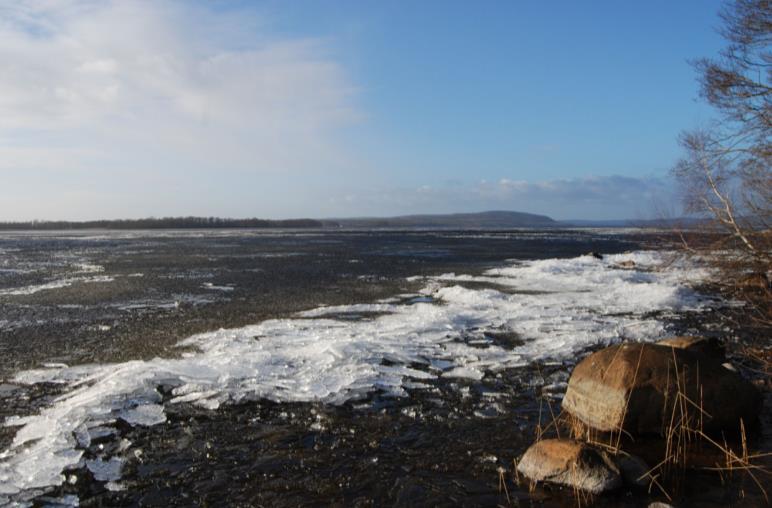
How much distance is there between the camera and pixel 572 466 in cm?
650

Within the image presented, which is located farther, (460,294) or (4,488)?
(460,294)

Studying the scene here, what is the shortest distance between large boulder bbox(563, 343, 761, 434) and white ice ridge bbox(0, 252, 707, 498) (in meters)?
3.05

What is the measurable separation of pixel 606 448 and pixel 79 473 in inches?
257

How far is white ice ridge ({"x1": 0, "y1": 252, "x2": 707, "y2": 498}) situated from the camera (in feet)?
27.3

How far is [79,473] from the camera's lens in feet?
22.5

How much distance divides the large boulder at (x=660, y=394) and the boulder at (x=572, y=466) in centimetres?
137

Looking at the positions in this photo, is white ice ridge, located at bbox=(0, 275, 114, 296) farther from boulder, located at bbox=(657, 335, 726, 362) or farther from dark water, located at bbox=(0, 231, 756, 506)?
boulder, located at bbox=(657, 335, 726, 362)

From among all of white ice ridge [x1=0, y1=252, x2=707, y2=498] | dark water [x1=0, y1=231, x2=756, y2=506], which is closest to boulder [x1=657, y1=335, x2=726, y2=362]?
dark water [x1=0, y1=231, x2=756, y2=506]

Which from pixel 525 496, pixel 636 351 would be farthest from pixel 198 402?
pixel 636 351

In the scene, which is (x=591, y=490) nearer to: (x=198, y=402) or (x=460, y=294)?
(x=198, y=402)

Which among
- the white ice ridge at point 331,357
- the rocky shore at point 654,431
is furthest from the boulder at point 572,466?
the white ice ridge at point 331,357

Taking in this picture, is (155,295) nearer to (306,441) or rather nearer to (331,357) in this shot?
(331,357)

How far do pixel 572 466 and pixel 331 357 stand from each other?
6.26 m

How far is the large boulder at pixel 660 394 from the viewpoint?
310 inches
